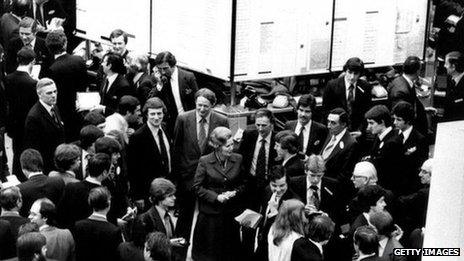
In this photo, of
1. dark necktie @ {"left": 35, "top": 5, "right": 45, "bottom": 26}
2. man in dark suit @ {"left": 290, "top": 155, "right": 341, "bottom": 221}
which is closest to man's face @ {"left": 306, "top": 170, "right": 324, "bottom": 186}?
man in dark suit @ {"left": 290, "top": 155, "right": 341, "bottom": 221}

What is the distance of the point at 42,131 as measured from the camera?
8.15 metres

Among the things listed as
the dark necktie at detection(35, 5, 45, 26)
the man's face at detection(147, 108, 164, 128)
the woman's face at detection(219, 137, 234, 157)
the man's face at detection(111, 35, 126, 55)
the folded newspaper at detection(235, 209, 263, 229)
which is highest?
the dark necktie at detection(35, 5, 45, 26)

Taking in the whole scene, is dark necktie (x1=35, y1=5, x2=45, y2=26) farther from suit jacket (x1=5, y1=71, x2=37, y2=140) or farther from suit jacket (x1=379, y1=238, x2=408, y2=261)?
suit jacket (x1=379, y1=238, x2=408, y2=261)

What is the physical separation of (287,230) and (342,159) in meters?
1.87

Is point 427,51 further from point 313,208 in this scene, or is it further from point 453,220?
point 453,220

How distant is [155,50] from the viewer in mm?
10688

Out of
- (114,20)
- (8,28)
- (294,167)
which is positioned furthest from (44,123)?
(114,20)

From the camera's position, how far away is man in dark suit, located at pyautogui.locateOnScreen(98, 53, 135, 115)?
9.05 m

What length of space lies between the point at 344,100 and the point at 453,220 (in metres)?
5.73

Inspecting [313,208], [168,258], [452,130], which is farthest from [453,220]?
[313,208]

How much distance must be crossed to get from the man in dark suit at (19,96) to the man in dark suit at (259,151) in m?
2.34

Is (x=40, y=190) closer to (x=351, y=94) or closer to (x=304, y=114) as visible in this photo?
(x=304, y=114)

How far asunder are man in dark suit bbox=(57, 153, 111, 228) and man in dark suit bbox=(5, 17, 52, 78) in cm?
322

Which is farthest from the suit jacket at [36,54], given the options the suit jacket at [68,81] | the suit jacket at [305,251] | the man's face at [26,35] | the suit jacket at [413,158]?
the suit jacket at [305,251]
